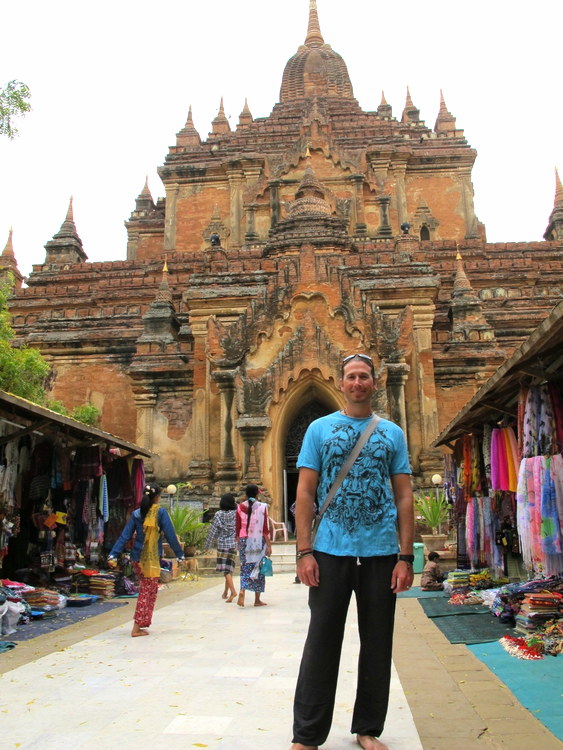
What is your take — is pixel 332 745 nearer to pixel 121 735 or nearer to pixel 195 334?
pixel 121 735

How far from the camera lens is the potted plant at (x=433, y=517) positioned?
47.9 feet

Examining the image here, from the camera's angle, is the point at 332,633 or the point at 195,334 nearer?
the point at 332,633

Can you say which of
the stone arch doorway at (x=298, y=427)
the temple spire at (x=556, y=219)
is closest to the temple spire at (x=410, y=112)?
the temple spire at (x=556, y=219)

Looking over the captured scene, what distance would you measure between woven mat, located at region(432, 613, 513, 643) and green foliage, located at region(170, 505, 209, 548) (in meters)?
7.27

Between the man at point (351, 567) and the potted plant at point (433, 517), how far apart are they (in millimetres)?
10727

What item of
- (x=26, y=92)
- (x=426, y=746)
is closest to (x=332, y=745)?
(x=426, y=746)

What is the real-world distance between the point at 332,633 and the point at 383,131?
115 ft

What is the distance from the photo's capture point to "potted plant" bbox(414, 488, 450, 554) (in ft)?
47.9

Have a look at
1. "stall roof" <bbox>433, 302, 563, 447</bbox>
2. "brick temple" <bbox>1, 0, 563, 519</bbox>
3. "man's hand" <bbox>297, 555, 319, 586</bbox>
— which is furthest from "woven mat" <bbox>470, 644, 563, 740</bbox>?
"brick temple" <bbox>1, 0, 563, 519</bbox>

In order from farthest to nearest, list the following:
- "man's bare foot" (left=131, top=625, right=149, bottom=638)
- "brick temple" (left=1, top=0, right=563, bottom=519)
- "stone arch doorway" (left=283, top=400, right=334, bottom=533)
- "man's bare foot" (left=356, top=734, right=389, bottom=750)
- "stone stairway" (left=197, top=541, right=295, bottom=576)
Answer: "stone arch doorway" (left=283, top=400, right=334, bottom=533) < "brick temple" (left=1, top=0, right=563, bottom=519) < "stone stairway" (left=197, top=541, right=295, bottom=576) < "man's bare foot" (left=131, top=625, right=149, bottom=638) < "man's bare foot" (left=356, top=734, right=389, bottom=750)

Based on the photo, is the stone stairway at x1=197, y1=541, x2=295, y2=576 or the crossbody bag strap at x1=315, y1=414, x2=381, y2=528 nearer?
the crossbody bag strap at x1=315, y1=414, x2=381, y2=528

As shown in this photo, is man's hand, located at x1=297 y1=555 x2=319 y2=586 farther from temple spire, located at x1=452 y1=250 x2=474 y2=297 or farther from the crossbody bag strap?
temple spire, located at x1=452 y1=250 x2=474 y2=297

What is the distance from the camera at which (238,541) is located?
408 inches

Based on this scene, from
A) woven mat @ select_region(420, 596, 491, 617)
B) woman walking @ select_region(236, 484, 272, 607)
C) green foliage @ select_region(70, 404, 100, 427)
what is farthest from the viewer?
green foliage @ select_region(70, 404, 100, 427)
